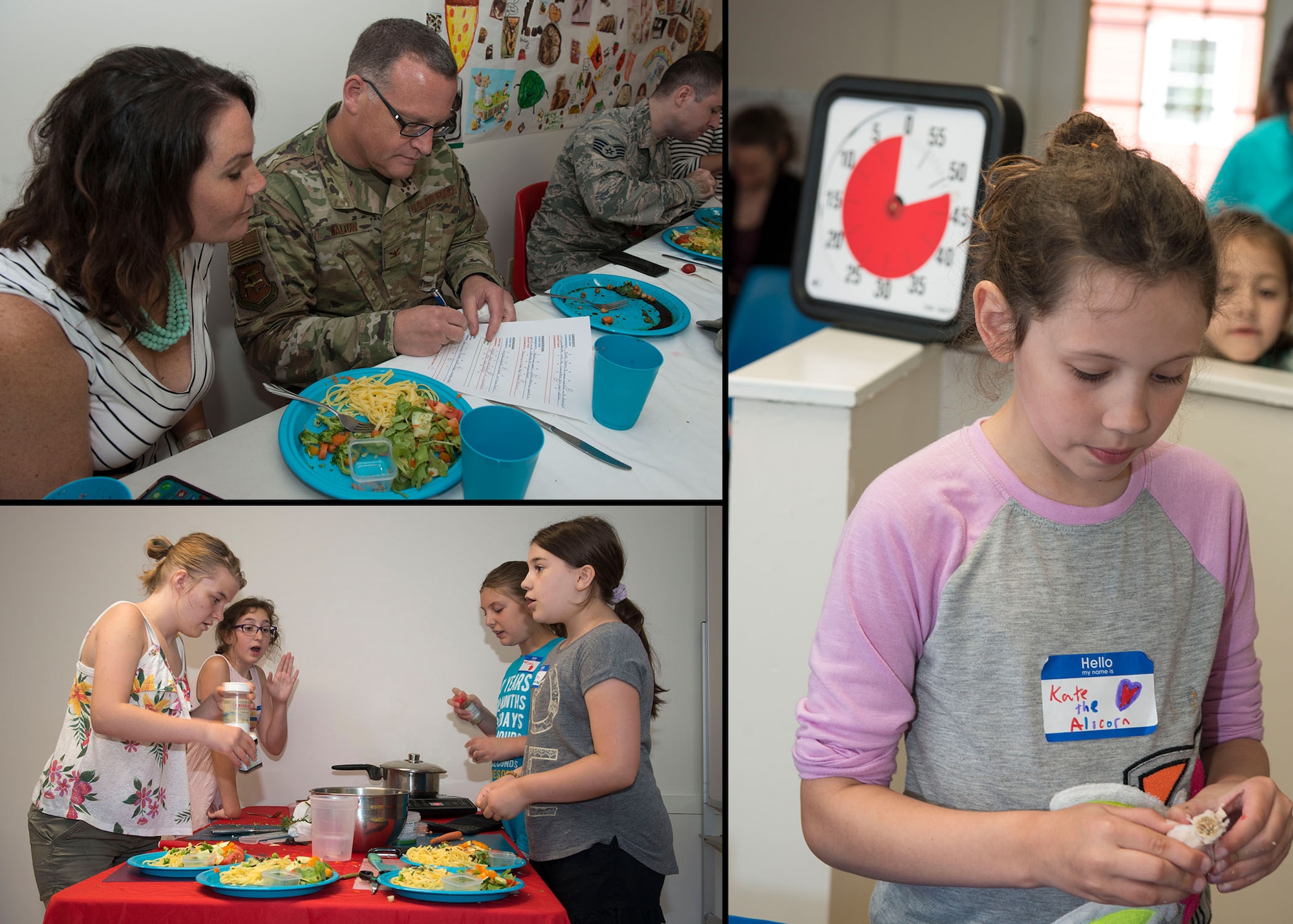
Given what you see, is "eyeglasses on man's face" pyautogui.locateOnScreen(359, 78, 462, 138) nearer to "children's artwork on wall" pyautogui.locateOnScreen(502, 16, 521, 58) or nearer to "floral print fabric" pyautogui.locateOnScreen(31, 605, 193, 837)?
"children's artwork on wall" pyautogui.locateOnScreen(502, 16, 521, 58)

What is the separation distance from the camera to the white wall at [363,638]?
4.65 feet

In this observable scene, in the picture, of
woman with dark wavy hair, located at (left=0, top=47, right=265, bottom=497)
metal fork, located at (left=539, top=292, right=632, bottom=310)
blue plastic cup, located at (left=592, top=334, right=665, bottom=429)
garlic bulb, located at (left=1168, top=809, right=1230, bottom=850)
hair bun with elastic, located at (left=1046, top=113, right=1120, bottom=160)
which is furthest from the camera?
metal fork, located at (left=539, top=292, right=632, bottom=310)

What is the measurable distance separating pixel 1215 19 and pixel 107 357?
6.63 feet

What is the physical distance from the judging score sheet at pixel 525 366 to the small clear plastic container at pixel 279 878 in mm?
701

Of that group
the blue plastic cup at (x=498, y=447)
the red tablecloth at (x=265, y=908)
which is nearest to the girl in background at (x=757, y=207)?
the blue plastic cup at (x=498, y=447)

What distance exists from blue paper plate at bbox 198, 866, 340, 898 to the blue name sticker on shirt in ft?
3.35

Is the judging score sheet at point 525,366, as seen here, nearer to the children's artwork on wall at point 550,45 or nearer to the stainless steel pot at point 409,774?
the children's artwork on wall at point 550,45

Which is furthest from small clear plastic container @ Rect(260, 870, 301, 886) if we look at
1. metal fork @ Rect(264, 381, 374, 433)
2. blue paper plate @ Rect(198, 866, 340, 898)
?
metal fork @ Rect(264, 381, 374, 433)

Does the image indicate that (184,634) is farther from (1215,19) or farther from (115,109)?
(1215,19)

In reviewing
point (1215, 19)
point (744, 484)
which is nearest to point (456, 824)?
point (744, 484)

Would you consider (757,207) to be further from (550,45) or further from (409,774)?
(409,774)

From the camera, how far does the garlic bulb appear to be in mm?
641

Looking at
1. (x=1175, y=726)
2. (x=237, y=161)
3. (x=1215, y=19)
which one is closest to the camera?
(x=1175, y=726)

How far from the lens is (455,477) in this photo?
1.21 m
